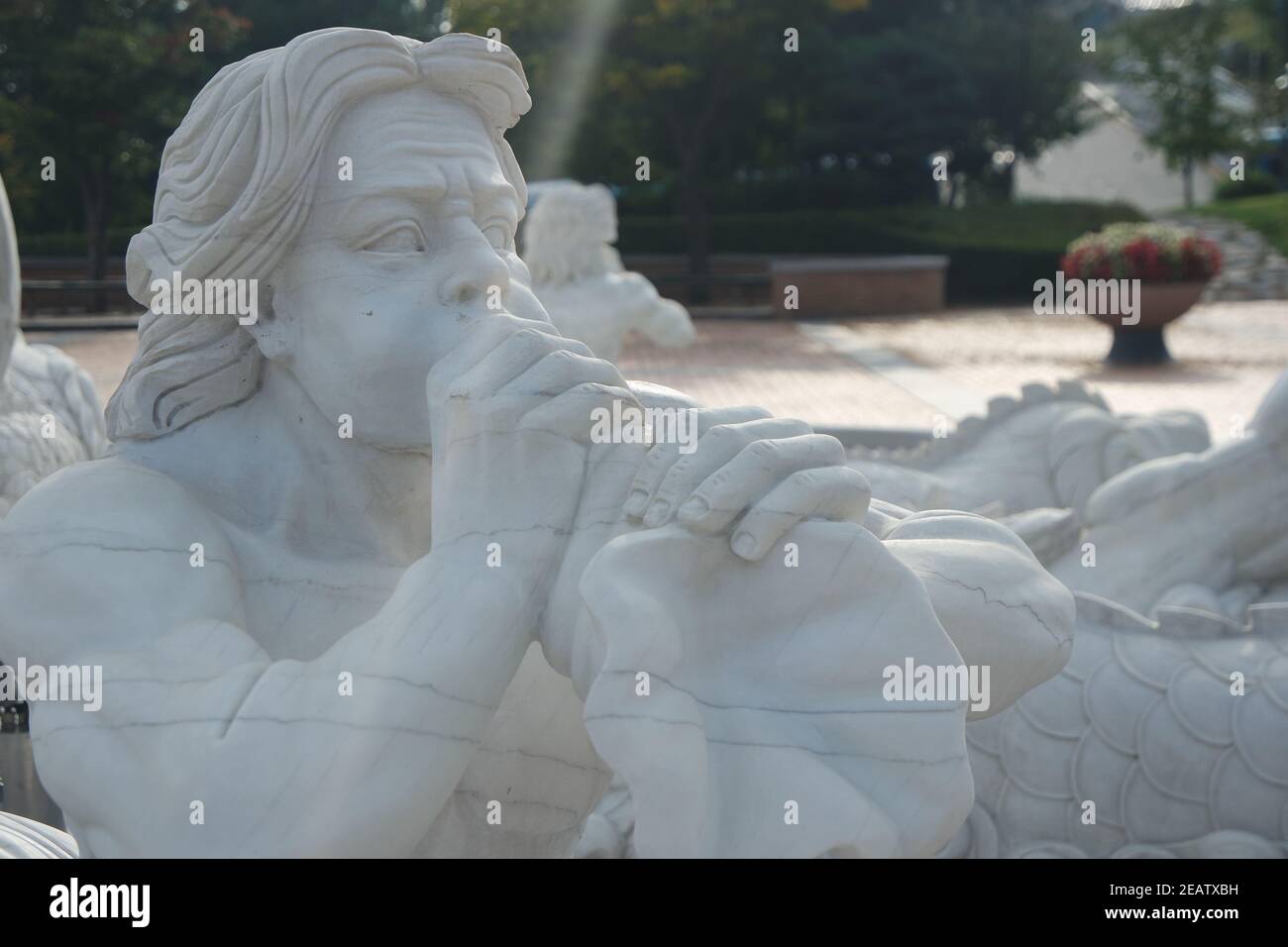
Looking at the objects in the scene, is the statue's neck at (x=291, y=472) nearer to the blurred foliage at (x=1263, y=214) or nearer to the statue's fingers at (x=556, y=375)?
the statue's fingers at (x=556, y=375)

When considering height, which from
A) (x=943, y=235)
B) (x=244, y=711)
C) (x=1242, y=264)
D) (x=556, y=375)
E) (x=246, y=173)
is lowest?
(x=244, y=711)

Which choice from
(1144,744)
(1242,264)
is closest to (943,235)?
(1242,264)

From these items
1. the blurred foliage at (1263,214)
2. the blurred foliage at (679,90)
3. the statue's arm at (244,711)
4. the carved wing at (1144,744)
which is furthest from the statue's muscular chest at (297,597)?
the blurred foliage at (1263,214)

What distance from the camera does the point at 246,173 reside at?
2.02m

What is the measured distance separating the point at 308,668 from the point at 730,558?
0.51 meters

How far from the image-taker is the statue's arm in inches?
68.3

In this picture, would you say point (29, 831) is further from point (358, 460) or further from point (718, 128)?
point (718, 128)

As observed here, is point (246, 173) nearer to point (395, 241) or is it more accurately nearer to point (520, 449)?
point (395, 241)

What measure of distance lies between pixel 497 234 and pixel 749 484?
624 mm

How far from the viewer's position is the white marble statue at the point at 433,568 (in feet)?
5.55

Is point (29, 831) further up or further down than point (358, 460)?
further down

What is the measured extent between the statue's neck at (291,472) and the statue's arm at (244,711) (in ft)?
0.77

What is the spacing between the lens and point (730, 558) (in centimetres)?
173
